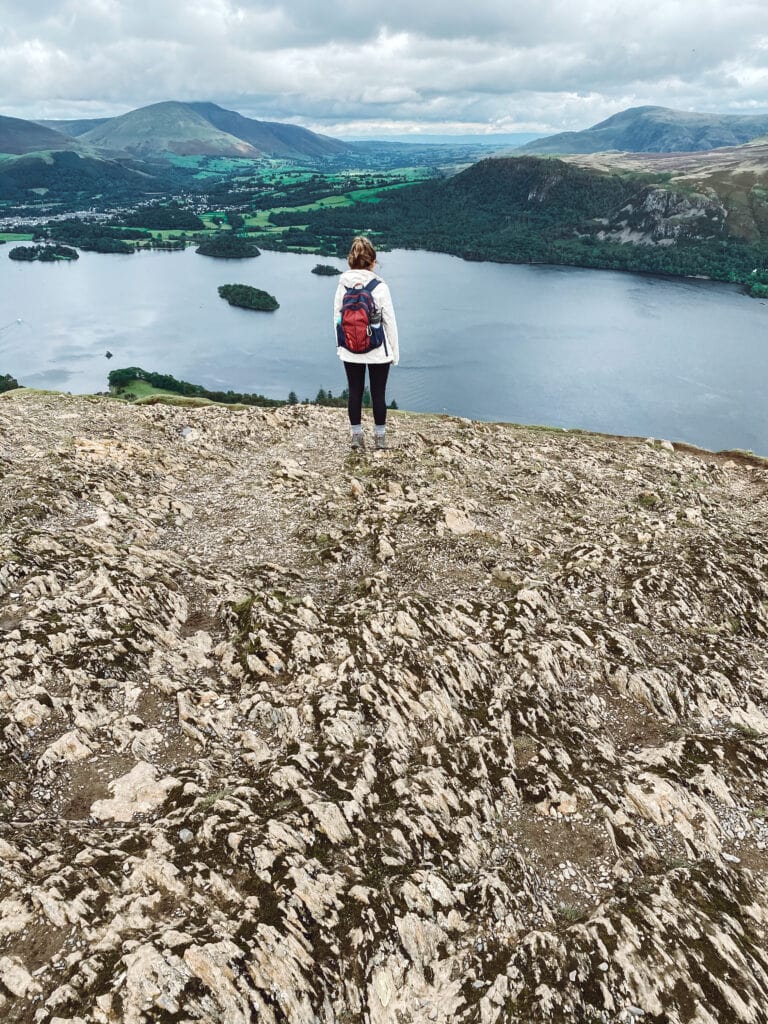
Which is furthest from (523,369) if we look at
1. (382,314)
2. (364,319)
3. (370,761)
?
(370,761)

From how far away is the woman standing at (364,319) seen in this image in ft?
66.4

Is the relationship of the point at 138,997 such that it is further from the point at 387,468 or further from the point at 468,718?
the point at 387,468

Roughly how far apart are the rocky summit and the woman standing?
5.93 metres

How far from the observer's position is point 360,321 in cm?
2061

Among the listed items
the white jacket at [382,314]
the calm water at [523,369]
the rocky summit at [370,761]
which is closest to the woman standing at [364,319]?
the white jacket at [382,314]

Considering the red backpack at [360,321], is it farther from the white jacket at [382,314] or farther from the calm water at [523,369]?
the calm water at [523,369]

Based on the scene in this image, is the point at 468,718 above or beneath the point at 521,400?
above

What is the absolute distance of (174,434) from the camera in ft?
107

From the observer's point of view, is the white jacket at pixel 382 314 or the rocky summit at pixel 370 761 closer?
the rocky summit at pixel 370 761

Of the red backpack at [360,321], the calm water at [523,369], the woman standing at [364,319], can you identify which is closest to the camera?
the woman standing at [364,319]

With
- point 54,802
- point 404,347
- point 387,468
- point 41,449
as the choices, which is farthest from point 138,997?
point 404,347

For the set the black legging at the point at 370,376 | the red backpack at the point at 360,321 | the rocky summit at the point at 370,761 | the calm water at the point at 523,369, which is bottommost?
the calm water at the point at 523,369

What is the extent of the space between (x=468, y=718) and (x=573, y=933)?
5228 millimetres

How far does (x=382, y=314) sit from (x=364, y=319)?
0.72 m
